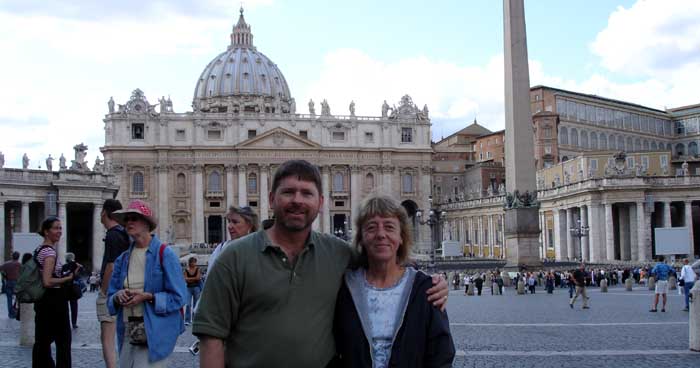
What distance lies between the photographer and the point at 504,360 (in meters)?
9.29

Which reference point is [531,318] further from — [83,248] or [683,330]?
[83,248]

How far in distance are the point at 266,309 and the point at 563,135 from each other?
64868 millimetres

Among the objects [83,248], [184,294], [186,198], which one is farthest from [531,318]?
[186,198]

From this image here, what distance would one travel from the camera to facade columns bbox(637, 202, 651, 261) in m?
43.8

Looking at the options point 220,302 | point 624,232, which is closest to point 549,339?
point 220,302

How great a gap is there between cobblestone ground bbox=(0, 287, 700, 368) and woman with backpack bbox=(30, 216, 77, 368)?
6.17 feet

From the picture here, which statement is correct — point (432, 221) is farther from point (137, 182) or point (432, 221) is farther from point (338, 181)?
point (137, 182)

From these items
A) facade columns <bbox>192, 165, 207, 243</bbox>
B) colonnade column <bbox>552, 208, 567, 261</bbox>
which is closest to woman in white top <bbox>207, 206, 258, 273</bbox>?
colonnade column <bbox>552, 208, 567, 261</bbox>

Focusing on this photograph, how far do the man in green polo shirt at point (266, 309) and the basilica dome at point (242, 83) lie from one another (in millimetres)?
96587

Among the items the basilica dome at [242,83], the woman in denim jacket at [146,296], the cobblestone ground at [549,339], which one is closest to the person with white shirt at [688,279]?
the cobblestone ground at [549,339]

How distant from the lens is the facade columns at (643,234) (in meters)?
43.8

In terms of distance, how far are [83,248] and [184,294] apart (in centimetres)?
4944

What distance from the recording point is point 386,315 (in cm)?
377

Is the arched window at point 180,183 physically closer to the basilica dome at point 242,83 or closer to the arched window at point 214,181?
the arched window at point 214,181
